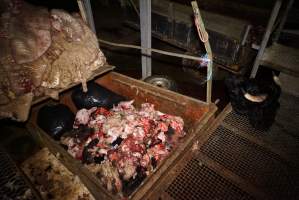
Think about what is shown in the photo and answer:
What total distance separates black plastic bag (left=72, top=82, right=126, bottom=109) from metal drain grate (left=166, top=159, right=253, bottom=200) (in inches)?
84.6

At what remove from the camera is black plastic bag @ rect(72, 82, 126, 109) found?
4195 mm

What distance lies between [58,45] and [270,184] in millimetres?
4149

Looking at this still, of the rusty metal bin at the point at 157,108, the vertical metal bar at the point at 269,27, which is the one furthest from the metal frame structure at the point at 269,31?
the rusty metal bin at the point at 157,108

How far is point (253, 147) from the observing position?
3129 mm

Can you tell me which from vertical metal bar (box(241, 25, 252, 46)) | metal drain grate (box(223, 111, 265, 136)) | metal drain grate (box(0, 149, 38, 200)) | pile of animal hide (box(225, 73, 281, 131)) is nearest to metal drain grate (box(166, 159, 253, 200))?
metal drain grate (box(223, 111, 265, 136))

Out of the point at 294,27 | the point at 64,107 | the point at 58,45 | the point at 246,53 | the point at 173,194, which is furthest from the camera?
the point at 294,27

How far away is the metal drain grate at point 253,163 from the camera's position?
269cm

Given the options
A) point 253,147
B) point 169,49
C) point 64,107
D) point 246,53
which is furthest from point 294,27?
point 64,107

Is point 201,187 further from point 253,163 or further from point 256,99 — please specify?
point 256,99

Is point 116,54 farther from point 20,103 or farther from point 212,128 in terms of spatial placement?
point 212,128

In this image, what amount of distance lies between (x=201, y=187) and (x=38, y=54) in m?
3.43

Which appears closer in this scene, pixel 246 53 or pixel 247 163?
pixel 247 163

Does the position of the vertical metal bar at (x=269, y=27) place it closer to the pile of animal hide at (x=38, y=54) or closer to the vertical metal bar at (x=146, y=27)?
the vertical metal bar at (x=146, y=27)

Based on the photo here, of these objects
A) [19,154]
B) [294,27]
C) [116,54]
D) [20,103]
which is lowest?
[19,154]
